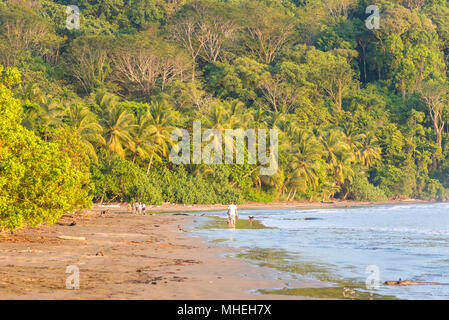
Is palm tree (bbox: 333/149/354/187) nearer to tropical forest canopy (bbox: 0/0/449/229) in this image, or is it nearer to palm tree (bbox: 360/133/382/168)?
tropical forest canopy (bbox: 0/0/449/229)

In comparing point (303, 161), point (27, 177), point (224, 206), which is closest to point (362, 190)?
point (303, 161)

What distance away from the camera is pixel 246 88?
232 feet

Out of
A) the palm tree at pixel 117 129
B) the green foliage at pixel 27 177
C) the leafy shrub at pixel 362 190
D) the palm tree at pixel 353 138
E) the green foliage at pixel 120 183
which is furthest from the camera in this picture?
the palm tree at pixel 353 138

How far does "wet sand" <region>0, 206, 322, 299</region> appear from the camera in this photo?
8.66 meters

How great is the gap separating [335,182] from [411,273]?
5242 cm

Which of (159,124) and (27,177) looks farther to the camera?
(159,124)

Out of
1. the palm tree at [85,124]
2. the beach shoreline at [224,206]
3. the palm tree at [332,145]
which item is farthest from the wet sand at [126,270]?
the palm tree at [332,145]

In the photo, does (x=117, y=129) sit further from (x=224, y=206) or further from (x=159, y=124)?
(x=224, y=206)

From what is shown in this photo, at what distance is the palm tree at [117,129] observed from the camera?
40.9 meters

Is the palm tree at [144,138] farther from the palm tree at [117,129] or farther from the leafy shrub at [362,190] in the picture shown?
the leafy shrub at [362,190]

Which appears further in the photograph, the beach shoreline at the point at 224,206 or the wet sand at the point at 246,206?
the wet sand at the point at 246,206

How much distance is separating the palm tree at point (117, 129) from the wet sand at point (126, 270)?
23.9 metres

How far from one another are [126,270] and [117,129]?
31.0 metres

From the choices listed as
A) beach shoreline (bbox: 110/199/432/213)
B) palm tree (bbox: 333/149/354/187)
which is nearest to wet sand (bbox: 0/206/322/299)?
beach shoreline (bbox: 110/199/432/213)
